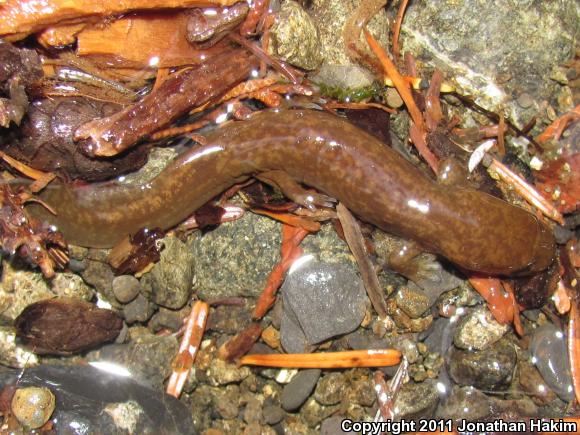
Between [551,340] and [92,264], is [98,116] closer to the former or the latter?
[92,264]

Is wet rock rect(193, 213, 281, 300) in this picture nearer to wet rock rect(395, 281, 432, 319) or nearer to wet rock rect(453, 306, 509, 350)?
wet rock rect(395, 281, 432, 319)

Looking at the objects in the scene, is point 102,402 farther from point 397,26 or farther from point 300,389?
point 397,26

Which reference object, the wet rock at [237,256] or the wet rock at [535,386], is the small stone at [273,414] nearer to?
the wet rock at [237,256]

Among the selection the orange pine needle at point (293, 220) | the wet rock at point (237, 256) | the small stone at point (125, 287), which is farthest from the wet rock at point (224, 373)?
the orange pine needle at point (293, 220)

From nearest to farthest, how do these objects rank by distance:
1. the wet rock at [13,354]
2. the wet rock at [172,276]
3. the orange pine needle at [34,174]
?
the orange pine needle at [34,174] < the wet rock at [13,354] < the wet rock at [172,276]

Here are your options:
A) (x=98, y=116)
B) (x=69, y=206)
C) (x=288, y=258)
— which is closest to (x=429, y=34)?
(x=288, y=258)

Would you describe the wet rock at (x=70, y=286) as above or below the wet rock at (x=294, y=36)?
below
